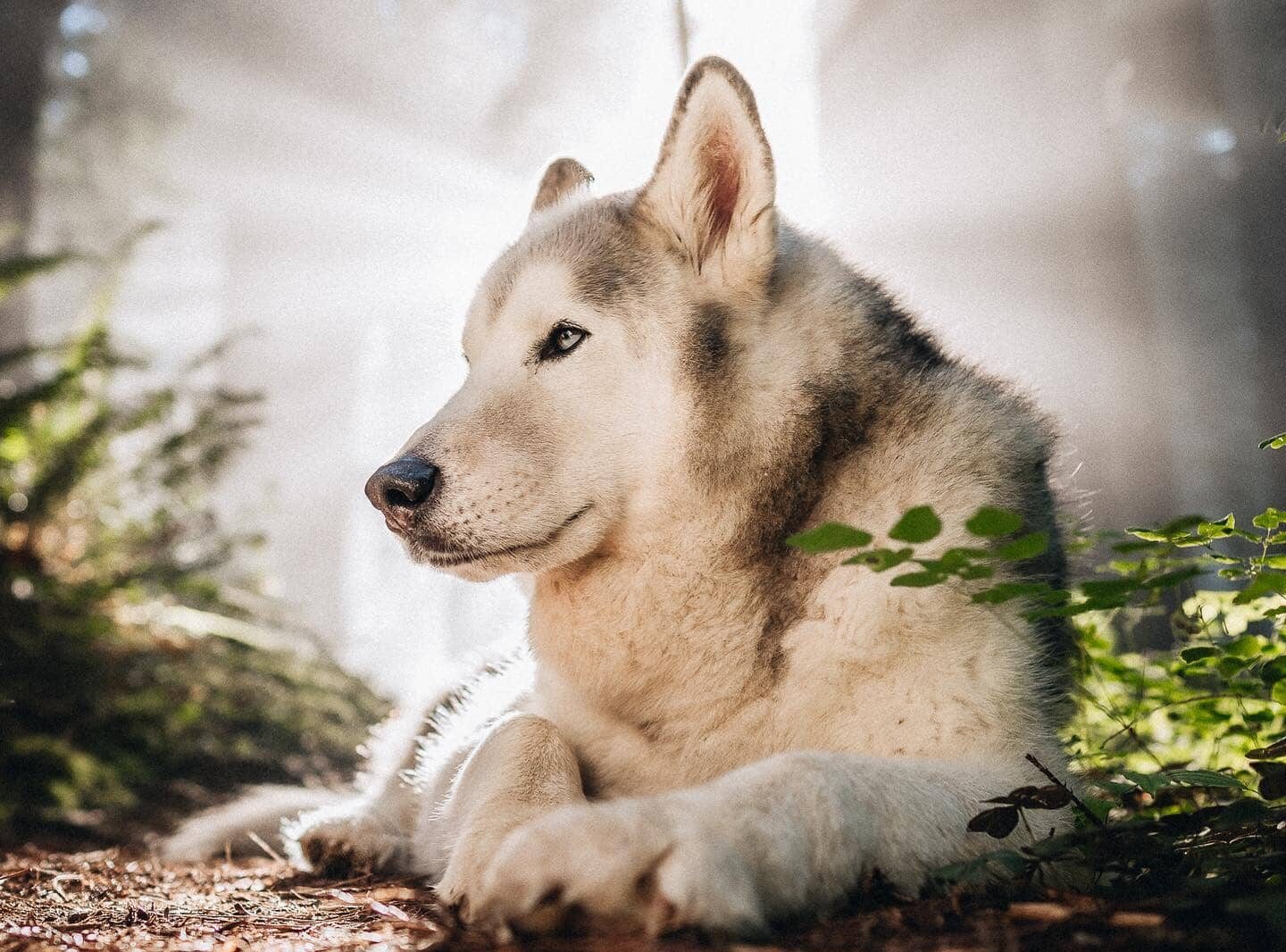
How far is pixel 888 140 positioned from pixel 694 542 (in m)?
5.10

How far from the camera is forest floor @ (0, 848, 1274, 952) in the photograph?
117 cm

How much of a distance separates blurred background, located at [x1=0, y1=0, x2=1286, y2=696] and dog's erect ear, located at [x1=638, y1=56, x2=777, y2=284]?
0.48ft

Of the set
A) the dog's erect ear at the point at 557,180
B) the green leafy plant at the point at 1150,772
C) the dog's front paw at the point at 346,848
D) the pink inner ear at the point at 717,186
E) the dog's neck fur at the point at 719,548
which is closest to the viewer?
the green leafy plant at the point at 1150,772

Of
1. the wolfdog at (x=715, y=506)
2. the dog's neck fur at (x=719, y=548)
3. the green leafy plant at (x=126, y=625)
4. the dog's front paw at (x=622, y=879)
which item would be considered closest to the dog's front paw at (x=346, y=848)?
the wolfdog at (x=715, y=506)

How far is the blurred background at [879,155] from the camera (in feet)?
15.6

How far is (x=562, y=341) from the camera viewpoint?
231 centimetres

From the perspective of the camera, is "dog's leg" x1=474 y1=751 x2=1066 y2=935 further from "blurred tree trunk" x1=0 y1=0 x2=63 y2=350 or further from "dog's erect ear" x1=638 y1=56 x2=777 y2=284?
"blurred tree trunk" x1=0 y1=0 x2=63 y2=350

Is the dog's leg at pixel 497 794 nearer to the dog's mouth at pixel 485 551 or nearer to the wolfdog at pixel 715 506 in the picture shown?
the wolfdog at pixel 715 506

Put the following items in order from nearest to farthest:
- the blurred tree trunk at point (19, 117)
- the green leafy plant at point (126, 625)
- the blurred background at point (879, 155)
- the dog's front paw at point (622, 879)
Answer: the dog's front paw at point (622, 879) < the green leafy plant at point (126, 625) < the blurred background at point (879, 155) < the blurred tree trunk at point (19, 117)

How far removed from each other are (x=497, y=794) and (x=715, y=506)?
78 cm

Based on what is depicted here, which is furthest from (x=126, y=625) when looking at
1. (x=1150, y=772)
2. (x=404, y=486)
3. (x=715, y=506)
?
(x=1150, y=772)

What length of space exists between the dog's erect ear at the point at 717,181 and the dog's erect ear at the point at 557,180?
97cm

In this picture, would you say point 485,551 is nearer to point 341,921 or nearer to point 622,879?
point 341,921

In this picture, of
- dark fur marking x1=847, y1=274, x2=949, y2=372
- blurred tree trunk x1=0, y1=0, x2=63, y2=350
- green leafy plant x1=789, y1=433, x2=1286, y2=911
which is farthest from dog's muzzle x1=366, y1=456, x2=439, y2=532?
blurred tree trunk x1=0, y1=0, x2=63, y2=350
